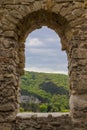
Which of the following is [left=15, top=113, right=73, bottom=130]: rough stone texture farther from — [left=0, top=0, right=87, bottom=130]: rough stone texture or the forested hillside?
the forested hillside

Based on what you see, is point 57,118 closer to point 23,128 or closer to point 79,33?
point 23,128

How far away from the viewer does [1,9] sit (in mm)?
4660

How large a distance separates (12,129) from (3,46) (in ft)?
5.02

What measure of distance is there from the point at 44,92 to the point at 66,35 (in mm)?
14728

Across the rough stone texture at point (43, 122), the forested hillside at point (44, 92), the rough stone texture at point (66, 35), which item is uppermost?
the rough stone texture at point (66, 35)

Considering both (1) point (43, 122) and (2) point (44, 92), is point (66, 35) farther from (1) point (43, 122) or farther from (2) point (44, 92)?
(2) point (44, 92)

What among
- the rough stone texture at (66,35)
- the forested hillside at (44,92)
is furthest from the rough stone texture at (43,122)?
the forested hillside at (44,92)

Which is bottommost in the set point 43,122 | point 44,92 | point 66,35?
point 44,92

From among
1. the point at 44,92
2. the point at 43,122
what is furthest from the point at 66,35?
the point at 44,92

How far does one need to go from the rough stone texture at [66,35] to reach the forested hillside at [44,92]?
9.18 meters

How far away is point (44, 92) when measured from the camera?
19.4 meters

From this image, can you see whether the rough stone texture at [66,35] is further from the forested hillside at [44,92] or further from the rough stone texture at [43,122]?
the forested hillside at [44,92]

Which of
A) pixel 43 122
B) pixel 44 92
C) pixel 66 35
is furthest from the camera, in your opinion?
pixel 44 92

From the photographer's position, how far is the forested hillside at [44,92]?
14592 millimetres
